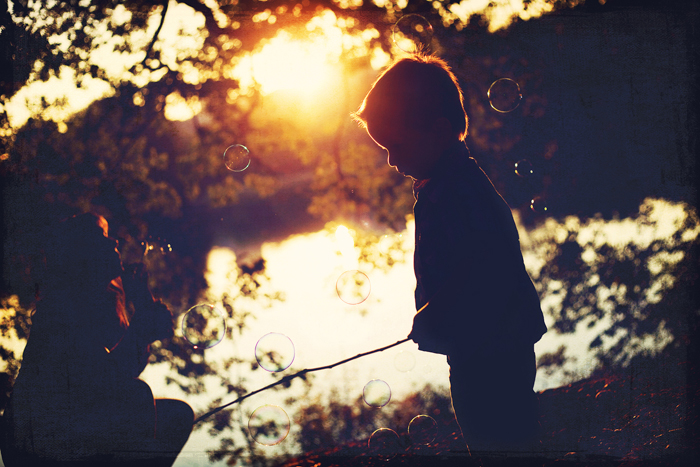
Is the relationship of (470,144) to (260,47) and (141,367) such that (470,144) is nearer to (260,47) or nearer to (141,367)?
(260,47)

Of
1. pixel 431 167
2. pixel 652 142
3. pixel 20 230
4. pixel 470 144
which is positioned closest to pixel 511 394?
pixel 431 167

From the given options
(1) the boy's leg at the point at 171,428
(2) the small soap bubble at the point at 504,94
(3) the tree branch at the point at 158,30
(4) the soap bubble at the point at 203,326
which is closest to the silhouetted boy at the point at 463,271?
(1) the boy's leg at the point at 171,428

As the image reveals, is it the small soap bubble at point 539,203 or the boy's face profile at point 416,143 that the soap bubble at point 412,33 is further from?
the boy's face profile at point 416,143

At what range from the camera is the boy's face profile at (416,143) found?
6.09 feet

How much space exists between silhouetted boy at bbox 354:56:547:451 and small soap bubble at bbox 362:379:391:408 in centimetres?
267

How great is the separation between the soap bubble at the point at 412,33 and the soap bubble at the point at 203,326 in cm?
366

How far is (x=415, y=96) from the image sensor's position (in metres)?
1.91

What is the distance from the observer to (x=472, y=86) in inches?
227

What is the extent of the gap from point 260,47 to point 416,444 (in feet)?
19.8

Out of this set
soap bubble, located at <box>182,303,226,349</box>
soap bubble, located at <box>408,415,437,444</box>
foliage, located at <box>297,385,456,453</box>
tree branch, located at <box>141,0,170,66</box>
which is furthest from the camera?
foliage, located at <box>297,385,456,453</box>

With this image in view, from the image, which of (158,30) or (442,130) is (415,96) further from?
(158,30)

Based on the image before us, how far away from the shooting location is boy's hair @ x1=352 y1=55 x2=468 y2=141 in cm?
189

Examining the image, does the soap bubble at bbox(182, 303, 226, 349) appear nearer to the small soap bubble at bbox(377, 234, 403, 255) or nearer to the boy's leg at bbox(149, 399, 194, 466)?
the boy's leg at bbox(149, 399, 194, 466)

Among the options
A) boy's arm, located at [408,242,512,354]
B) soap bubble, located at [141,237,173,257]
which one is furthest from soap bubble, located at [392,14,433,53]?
soap bubble, located at [141,237,173,257]
